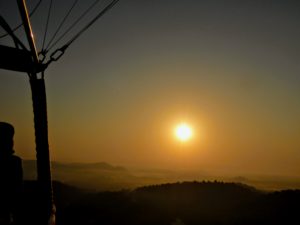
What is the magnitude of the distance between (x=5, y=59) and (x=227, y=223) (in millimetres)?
132171

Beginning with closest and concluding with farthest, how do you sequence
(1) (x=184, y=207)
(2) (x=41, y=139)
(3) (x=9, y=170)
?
(3) (x=9, y=170) → (2) (x=41, y=139) → (1) (x=184, y=207)

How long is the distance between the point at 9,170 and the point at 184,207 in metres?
152

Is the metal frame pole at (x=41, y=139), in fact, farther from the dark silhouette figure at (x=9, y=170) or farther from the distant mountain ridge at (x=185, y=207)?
the distant mountain ridge at (x=185, y=207)

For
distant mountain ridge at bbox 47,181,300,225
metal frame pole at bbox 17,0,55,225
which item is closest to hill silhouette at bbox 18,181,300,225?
distant mountain ridge at bbox 47,181,300,225

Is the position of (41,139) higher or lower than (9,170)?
higher

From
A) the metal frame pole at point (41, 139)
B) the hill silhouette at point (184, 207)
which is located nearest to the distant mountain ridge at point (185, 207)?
the hill silhouette at point (184, 207)

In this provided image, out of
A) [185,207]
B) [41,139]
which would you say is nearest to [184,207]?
[185,207]

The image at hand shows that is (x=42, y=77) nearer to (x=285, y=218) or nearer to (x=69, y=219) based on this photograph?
(x=285, y=218)

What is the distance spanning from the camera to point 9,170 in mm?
6305

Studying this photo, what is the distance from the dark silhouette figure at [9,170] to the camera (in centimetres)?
619

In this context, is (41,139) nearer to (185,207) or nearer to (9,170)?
(9,170)

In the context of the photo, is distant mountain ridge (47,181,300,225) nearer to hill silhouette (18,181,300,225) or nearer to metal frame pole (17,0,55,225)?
hill silhouette (18,181,300,225)

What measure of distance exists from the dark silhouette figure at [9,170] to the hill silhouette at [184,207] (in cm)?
12126

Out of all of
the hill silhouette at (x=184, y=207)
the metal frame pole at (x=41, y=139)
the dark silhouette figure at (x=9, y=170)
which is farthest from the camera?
the hill silhouette at (x=184, y=207)
